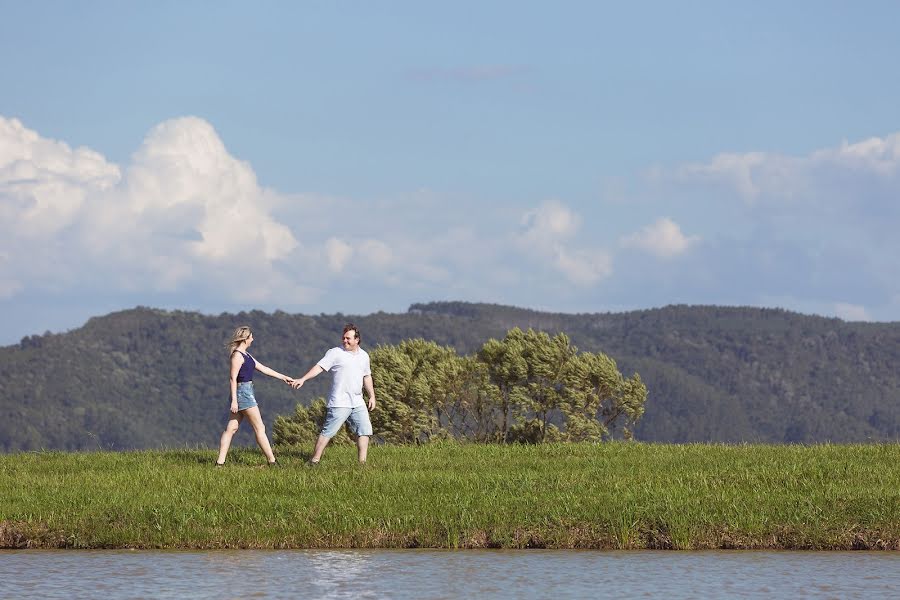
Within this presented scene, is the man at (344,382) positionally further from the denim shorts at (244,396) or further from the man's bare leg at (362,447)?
the denim shorts at (244,396)

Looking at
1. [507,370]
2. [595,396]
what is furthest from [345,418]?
[595,396]

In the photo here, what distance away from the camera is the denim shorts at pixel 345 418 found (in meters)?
20.0

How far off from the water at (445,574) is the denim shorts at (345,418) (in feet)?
18.1

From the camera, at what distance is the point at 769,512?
1546cm

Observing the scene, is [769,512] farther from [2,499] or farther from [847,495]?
[2,499]

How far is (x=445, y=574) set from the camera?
12.8 metres

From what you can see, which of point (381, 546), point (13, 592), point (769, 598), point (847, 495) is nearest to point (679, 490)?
point (847, 495)

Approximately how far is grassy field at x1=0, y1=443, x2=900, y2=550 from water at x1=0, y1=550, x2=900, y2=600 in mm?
424

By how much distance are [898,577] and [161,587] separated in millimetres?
6905

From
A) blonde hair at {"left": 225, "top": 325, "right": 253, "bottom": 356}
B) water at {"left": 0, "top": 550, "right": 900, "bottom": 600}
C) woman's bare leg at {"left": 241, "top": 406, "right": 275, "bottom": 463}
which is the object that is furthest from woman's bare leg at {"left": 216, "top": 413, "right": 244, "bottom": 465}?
water at {"left": 0, "top": 550, "right": 900, "bottom": 600}

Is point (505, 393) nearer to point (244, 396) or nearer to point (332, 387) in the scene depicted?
point (332, 387)

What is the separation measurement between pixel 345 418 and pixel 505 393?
2955cm

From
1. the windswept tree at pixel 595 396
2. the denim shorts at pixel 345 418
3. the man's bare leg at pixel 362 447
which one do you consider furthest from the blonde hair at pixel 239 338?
the windswept tree at pixel 595 396

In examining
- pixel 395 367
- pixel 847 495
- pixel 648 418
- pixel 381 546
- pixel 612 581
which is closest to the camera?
pixel 612 581
